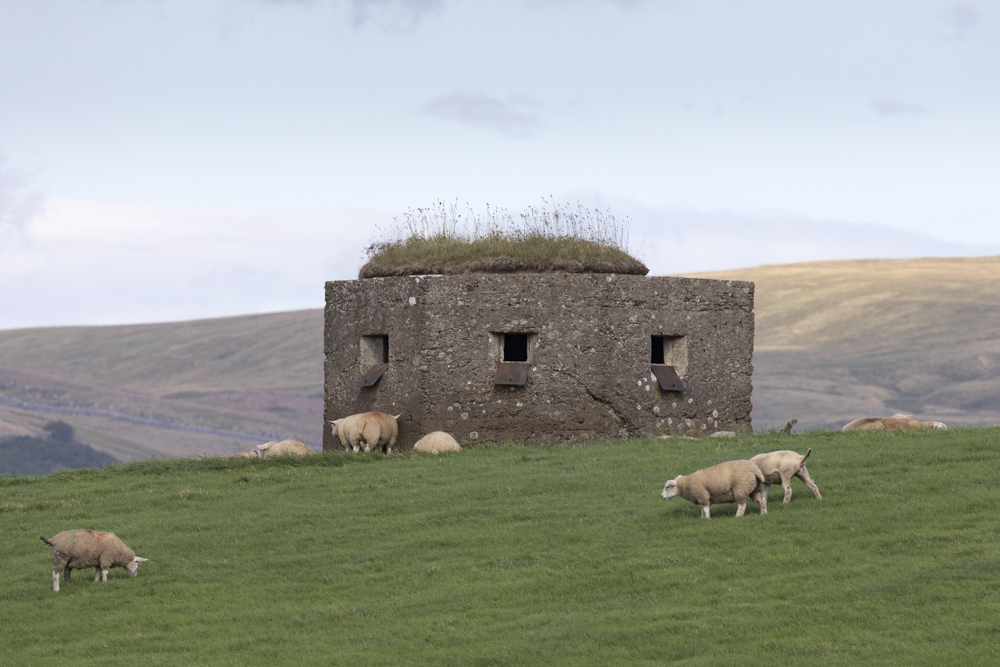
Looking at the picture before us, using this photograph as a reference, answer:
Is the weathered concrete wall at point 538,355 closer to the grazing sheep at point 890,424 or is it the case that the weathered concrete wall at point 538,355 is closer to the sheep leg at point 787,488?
the grazing sheep at point 890,424

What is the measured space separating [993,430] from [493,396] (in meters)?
8.63

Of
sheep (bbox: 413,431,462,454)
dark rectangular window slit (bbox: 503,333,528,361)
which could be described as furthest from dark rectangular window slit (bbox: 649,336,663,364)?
sheep (bbox: 413,431,462,454)

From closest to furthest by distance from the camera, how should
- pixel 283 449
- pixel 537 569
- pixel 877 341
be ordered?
1. pixel 537 569
2. pixel 283 449
3. pixel 877 341

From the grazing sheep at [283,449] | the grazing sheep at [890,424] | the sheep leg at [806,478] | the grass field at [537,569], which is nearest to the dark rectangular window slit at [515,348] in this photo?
the grazing sheep at [283,449]

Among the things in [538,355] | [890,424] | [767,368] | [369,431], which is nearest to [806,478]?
[890,424]

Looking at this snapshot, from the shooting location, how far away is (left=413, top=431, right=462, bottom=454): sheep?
2172cm

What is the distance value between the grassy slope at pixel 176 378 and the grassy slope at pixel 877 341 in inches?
1832

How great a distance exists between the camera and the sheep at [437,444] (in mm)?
21719

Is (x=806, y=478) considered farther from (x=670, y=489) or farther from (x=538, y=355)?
(x=538, y=355)

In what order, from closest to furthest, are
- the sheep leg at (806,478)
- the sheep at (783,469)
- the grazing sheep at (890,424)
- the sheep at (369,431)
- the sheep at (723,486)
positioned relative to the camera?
the sheep at (723,486), the sheep at (783,469), the sheep leg at (806,478), the grazing sheep at (890,424), the sheep at (369,431)

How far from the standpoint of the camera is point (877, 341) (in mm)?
123562

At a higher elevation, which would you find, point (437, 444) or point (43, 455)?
point (437, 444)

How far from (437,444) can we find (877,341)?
358 ft

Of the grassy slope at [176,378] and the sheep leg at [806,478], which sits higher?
the sheep leg at [806,478]
